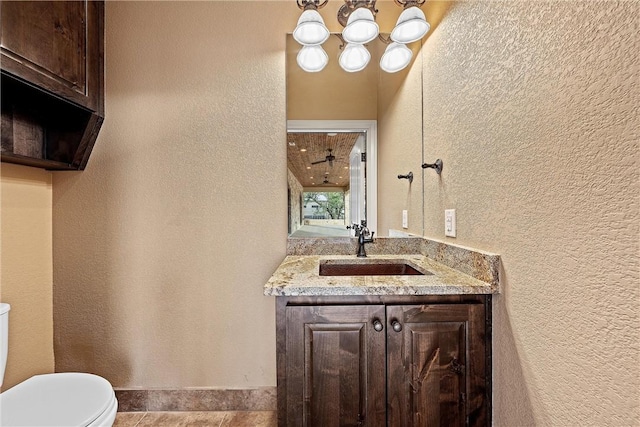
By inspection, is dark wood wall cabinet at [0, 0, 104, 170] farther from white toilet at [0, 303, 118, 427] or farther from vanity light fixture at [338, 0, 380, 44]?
vanity light fixture at [338, 0, 380, 44]

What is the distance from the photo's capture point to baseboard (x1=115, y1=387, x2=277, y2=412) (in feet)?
5.42

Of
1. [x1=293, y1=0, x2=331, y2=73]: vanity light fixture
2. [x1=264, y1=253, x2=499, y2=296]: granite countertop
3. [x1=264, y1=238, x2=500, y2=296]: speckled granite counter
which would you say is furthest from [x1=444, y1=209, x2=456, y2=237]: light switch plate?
[x1=293, y1=0, x2=331, y2=73]: vanity light fixture

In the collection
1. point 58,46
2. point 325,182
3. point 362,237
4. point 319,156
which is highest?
point 58,46

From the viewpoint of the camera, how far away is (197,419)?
5.22 ft

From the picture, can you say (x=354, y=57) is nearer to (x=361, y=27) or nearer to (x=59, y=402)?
(x=361, y=27)

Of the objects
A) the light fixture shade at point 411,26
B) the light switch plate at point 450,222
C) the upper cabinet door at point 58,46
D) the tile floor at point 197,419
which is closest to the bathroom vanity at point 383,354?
the light switch plate at point 450,222

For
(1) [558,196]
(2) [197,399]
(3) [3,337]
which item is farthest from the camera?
(2) [197,399]

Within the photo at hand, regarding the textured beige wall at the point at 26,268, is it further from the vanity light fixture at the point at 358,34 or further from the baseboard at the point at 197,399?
the vanity light fixture at the point at 358,34

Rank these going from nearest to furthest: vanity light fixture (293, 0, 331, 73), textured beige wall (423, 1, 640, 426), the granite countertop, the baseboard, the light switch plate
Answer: textured beige wall (423, 1, 640, 426) → the granite countertop → the light switch plate → vanity light fixture (293, 0, 331, 73) → the baseboard

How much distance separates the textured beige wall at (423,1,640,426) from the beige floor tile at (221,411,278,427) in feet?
3.73

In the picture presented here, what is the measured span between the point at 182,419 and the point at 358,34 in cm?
221

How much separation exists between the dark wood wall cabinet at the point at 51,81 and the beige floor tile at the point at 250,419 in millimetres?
1618

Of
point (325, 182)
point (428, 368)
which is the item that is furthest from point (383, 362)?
point (325, 182)

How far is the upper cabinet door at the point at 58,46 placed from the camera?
1.18 metres
